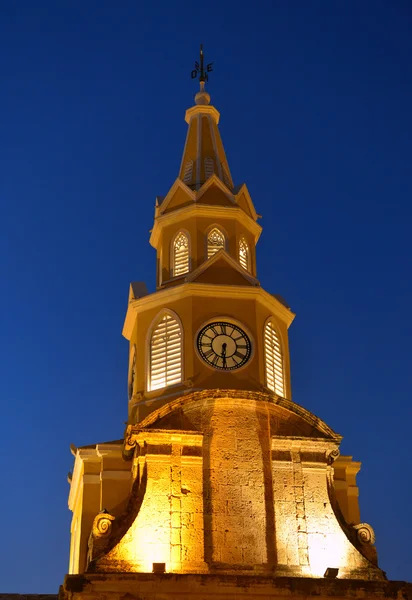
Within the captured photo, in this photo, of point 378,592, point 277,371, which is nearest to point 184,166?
point 277,371

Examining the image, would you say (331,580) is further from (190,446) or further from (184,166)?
(184,166)

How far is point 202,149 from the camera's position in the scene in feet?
142

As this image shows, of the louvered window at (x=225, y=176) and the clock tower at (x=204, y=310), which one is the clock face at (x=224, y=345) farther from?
the louvered window at (x=225, y=176)

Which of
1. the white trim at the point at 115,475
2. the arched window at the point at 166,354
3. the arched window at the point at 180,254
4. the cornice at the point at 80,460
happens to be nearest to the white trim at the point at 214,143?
the arched window at the point at 180,254

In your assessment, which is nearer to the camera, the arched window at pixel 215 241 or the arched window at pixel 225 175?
the arched window at pixel 215 241

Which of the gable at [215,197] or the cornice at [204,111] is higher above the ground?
the cornice at [204,111]

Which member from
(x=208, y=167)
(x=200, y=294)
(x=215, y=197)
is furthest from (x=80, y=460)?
(x=208, y=167)

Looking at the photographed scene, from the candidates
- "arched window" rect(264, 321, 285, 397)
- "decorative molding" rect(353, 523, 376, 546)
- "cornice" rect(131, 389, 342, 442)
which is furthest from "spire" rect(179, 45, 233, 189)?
"decorative molding" rect(353, 523, 376, 546)

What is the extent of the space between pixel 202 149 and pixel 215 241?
5.01m

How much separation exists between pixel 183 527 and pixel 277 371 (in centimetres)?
793

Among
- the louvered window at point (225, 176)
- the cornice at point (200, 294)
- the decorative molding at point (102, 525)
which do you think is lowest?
the decorative molding at point (102, 525)

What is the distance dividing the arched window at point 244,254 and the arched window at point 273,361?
343cm

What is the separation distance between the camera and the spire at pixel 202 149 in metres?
42.4

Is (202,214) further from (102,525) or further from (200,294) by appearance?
(102,525)
